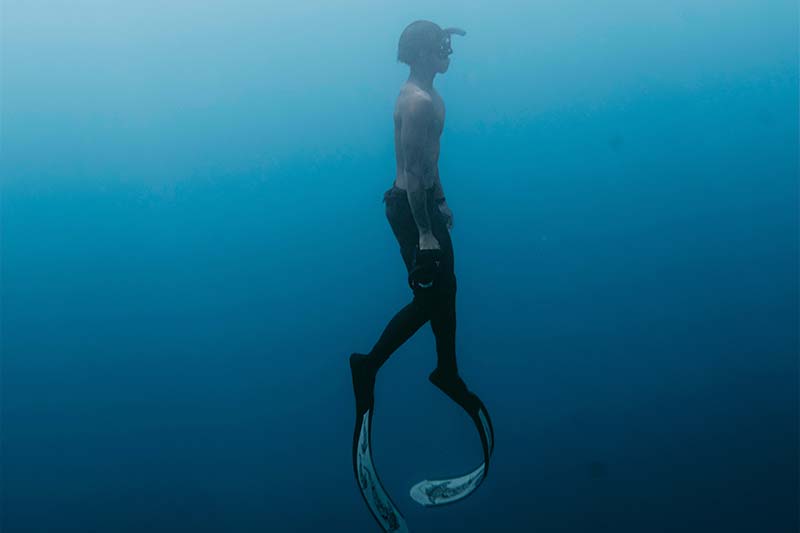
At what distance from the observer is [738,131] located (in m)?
2.68

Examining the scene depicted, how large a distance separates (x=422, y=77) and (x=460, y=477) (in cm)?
141

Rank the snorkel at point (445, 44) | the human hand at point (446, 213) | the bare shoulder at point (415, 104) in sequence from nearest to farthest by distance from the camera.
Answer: the bare shoulder at point (415, 104) < the snorkel at point (445, 44) < the human hand at point (446, 213)

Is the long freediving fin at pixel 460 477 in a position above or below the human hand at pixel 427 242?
below

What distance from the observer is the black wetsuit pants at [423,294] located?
1.99m

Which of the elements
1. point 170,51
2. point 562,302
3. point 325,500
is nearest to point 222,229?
point 170,51

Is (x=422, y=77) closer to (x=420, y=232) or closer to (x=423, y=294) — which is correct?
(x=420, y=232)

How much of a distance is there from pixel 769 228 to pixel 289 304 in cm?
200

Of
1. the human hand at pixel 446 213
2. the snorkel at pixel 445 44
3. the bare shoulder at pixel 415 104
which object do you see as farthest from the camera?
the human hand at pixel 446 213

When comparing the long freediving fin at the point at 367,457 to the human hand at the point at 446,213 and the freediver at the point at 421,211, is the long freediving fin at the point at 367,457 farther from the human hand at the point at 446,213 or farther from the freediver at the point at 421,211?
the human hand at the point at 446,213

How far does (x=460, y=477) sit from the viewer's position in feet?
7.88

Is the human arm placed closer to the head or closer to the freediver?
the freediver

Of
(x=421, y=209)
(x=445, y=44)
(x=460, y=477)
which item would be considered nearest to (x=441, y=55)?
(x=445, y=44)

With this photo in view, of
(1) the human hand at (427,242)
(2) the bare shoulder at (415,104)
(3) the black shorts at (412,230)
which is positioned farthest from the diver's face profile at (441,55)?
(1) the human hand at (427,242)

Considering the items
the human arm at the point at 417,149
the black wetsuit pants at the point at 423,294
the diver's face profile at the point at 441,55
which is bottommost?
the black wetsuit pants at the point at 423,294
